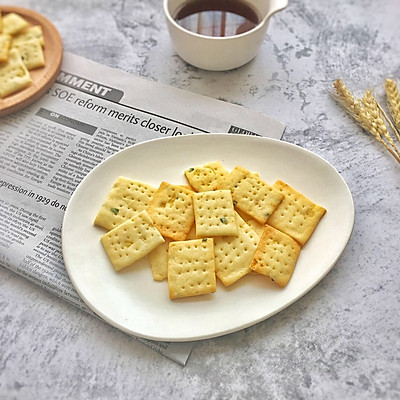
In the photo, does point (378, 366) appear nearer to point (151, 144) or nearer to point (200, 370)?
point (200, 370)

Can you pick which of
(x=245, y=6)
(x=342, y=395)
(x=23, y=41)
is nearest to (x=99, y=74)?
(x=23, y=41)

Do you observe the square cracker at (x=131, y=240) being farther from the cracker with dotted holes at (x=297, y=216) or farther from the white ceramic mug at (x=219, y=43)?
the white ceramic mug at (x=219, y=43)

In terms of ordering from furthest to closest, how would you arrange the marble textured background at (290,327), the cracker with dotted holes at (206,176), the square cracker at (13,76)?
the square cracker at (13,76)
the cracker with dotted holes at (206,176)
the marble textured background at (290,327)

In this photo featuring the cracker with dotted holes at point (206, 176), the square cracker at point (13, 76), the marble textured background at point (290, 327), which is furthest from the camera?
the square cracker at point (13, 76)

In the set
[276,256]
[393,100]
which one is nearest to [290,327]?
[276,256]

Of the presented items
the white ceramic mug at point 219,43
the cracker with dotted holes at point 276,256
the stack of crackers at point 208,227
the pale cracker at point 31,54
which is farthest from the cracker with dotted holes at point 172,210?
the pale cracker at point 31,54

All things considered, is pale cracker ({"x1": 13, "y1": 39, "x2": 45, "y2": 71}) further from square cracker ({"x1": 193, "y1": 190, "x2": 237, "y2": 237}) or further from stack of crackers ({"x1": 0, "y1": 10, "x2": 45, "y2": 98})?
square cracker ({"x1": 193, "y1": 190, "x2": 237, "y2": 237})
